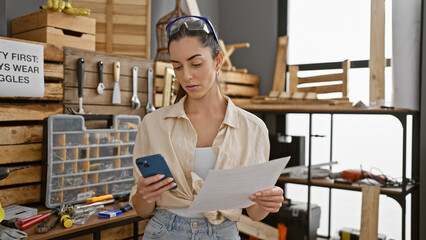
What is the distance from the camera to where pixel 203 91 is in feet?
4.21

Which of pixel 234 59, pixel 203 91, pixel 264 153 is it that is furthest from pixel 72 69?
pixel 234 59

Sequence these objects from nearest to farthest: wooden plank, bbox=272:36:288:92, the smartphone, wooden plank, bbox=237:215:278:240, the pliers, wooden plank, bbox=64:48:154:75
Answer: the smartphone < the pliers < wooden plank, bbox=64:48:154:75 < wooden plank, bbox=237:215:278:240 < wooden plank, bbox=272:36:288:92

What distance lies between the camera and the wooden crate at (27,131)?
6.13ft

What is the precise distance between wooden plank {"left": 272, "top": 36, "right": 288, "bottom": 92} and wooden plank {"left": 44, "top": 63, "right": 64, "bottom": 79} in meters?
1.86

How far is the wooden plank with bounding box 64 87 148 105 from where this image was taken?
2.12 meters

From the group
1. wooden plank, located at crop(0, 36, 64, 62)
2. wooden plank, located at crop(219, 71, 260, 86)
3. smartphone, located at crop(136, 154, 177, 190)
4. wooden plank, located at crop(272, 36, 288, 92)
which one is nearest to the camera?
smartphone, located at crop(136, 154, 177, 190)

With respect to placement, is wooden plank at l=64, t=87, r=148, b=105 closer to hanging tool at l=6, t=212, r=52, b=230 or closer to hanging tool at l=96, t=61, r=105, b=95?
hanging tool at l=96, t=61, r=105, b=95

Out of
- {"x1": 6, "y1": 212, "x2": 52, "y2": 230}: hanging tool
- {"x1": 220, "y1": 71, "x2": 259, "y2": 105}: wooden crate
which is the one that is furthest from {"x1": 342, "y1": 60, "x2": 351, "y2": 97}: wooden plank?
{"x1": 6, "y1": 212, "x2": 52, "y2": 230}: hanging tool

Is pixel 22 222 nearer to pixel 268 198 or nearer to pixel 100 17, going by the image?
pixel 268 198

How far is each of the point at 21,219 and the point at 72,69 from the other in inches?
32.7

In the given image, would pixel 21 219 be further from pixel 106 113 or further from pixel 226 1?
pixel 226 1

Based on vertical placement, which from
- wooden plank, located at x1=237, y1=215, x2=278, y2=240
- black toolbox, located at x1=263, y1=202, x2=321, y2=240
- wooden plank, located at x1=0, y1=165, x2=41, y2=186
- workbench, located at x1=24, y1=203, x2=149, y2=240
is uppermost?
wooden plank, located at x1=0, y1=165, x2=41, y2=186

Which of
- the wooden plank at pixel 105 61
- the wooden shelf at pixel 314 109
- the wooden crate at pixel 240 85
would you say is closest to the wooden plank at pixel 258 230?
the wooden shelf at pixel 314 109

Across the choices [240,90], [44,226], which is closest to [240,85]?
[240,90]
